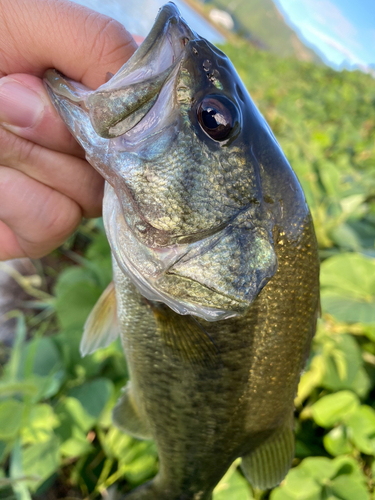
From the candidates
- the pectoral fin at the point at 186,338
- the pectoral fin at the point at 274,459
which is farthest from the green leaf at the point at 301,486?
the pectoral fin at the point at 186,338

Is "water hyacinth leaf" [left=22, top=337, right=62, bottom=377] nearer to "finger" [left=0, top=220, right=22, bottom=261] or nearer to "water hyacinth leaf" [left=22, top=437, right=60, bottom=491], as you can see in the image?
"water hyacinth leaf" [left=22, top=437, right=60, bottom=491]

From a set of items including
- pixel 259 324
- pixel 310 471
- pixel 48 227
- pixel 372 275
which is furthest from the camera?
pixel 372 275

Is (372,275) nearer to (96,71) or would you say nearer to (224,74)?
(224,74)

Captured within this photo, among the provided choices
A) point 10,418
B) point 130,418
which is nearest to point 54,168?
point 130,418

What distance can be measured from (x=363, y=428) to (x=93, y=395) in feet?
4.61

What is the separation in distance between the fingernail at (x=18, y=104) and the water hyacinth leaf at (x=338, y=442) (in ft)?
6.56

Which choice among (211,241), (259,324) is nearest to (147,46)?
(211,241)

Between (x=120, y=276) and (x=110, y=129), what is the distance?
17.1 inches

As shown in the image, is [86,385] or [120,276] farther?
[86,385]

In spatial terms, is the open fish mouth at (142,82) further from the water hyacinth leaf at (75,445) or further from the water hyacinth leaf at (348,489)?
the water hyacinth leaf at (348,489)

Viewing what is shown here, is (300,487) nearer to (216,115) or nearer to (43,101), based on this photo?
(216,115)

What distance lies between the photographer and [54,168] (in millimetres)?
1152

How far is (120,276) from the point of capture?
1.08 m

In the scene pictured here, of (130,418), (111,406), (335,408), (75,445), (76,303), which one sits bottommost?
(75,445)
